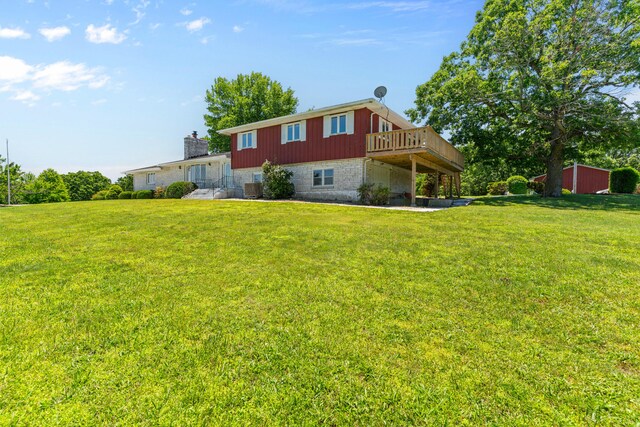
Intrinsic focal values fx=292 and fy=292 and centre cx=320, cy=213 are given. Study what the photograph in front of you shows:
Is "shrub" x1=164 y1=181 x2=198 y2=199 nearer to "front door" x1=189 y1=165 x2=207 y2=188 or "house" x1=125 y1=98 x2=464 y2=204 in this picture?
"front door" x1=189 y1=165 x2=207 y2=188

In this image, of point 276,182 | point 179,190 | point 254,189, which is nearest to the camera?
point 276,182

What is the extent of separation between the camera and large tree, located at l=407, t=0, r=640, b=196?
55.7 feet

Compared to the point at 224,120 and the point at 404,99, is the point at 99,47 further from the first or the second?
the point at 224,120

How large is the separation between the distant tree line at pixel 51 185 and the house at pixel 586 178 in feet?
174

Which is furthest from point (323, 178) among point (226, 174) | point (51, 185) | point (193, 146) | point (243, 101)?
point (51, 185)

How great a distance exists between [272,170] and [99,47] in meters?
10.1

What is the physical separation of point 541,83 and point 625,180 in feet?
46.5

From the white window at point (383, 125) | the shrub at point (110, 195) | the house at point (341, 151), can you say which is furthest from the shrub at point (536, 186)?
the shrub at point (110, 195)

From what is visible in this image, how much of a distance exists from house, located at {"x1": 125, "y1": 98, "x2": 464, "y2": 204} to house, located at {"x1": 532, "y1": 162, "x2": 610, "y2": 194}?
21431 mm

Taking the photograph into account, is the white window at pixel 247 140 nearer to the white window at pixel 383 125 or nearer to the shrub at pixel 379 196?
the white window at pixel 383 125

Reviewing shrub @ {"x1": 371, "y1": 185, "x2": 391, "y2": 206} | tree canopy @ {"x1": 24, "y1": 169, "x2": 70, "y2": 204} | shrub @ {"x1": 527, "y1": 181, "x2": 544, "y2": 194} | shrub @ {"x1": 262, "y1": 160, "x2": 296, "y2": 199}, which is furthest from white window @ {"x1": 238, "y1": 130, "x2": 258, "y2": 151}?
tree canopy @ {"x1": 24, "y1": 169, "x2": 70, "y2": 204}

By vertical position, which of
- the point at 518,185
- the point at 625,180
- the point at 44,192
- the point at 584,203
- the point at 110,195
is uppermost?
the point at 625,180

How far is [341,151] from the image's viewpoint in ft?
55.2

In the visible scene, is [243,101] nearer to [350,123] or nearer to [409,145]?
[350,123]
